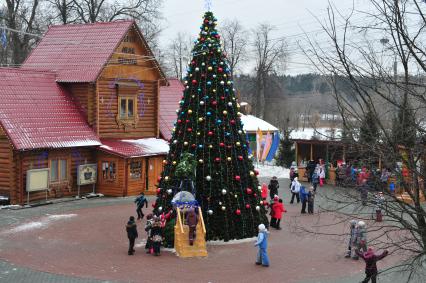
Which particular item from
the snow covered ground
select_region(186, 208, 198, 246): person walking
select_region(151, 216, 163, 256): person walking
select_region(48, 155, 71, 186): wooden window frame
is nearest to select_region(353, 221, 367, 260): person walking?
select_region(186, 208, 198, 246): person walking

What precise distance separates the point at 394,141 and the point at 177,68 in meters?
60.5

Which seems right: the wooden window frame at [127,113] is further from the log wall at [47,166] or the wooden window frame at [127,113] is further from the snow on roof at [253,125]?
the snow on roof at [253,125]

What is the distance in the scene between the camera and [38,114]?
2709 cm

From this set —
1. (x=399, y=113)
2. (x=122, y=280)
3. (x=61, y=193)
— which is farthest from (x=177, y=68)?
(x=399, y=113)

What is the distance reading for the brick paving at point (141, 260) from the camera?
572 inches

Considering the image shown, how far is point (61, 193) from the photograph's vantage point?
27328 millimetres

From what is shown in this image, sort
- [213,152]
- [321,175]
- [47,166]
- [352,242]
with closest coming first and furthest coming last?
[352,242], [213,152], [47,166], [321,175]

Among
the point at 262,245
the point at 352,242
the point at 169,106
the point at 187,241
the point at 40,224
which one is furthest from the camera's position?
the point at 169,106

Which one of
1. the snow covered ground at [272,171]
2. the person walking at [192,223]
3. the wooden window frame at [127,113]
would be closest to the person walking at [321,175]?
the snow covered ground at [272,171]

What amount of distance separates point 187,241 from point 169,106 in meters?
20.6

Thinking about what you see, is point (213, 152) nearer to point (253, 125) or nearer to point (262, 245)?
point (262, 245)

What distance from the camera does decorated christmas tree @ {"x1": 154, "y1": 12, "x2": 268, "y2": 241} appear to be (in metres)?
17.6

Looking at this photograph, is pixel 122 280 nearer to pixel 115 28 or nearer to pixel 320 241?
pixel 320 241

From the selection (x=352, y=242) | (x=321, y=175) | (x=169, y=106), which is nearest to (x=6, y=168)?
(x=169, y=106)
